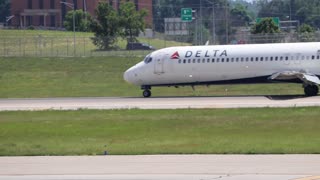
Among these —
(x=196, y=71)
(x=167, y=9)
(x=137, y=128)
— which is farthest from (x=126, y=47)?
(x=167, y=9)

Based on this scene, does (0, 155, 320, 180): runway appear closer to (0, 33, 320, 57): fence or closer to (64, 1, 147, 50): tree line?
(0, 33, 320, 57): fence

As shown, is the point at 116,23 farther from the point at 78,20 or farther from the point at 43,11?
the point at 43,11

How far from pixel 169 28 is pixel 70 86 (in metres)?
55.6

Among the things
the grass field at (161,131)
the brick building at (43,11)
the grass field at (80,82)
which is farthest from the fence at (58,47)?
the brick building at (43,11)

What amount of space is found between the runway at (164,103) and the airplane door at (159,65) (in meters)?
1.86

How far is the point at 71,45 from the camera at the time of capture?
292ft

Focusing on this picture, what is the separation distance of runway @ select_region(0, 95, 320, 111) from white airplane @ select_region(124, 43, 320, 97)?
1.43m

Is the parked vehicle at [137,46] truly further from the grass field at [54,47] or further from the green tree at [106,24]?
the green tree at [106,24]

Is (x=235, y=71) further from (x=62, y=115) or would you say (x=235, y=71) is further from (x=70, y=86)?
(x=70, y=86)

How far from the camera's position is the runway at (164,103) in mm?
36156

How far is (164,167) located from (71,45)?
71251 millimetres

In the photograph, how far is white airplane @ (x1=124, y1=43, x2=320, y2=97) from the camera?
40.6 meters

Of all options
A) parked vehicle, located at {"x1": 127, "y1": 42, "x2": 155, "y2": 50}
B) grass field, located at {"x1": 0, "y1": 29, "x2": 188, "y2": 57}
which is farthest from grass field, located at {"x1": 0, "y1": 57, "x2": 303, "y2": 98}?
parked vehicle, located at {"x1": 127, "y1": 42, "x2": 155, "y2": 50}

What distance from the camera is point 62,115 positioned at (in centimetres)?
3359
